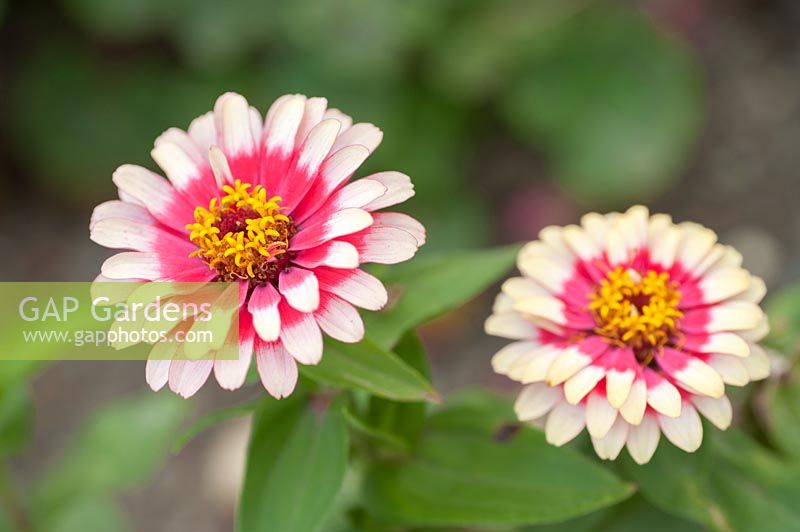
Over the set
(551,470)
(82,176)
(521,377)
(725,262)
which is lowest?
(551,470)

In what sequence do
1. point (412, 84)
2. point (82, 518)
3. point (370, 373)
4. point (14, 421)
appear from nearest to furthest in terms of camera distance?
point (370, 373), point (14, 421), point (82, 518), point (412, 84)

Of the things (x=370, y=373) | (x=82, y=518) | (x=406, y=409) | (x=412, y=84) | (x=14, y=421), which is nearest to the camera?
(x=370, y=373)

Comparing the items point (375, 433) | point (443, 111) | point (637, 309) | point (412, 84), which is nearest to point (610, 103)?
point (443, 111)

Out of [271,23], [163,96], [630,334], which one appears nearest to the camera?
[630,334]

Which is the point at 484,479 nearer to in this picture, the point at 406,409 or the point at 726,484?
the point at 406,409

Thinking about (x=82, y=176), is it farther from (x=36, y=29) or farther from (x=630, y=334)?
(x=630, y=334)

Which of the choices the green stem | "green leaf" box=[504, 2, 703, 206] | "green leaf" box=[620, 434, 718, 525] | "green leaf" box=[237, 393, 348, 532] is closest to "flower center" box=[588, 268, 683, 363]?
"green leaf" box=[620, 434, 718, 525]

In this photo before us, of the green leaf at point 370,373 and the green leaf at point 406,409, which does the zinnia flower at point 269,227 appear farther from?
the green leaf at point 406,409

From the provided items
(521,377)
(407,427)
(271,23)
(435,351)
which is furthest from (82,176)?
(521,377)
